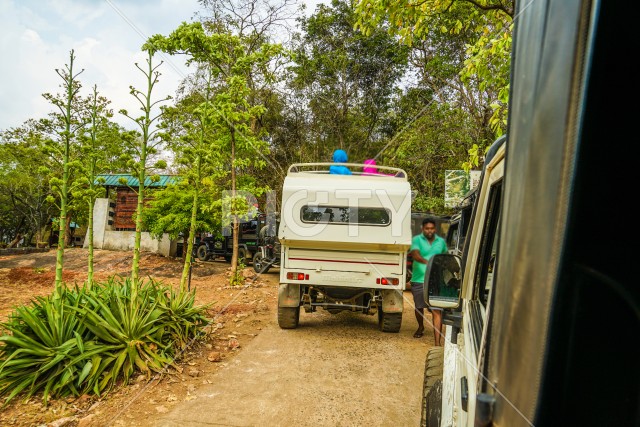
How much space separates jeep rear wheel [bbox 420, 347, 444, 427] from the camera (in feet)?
8.43

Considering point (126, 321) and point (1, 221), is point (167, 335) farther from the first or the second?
point (1, 221)

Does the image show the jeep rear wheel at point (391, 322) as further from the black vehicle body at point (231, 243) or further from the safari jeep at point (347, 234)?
the black vehicle body at point (231, 243)

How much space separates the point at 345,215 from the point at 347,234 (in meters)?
0.33

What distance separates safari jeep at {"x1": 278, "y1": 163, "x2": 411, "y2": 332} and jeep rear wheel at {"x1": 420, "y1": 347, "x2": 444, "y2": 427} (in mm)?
3295

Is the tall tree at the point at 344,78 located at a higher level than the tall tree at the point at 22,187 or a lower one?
higher

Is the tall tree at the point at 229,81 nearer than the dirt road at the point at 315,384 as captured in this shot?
No

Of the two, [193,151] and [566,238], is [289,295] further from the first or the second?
[566,238]

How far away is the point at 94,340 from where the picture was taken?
4.81 metres

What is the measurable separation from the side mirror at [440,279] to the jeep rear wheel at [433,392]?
78cm

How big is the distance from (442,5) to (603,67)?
16.1 ft

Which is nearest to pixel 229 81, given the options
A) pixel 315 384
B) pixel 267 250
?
pixel 267 250

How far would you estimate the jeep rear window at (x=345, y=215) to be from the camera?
6.81 metres

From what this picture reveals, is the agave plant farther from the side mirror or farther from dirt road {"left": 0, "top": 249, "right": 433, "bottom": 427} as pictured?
the side mirror

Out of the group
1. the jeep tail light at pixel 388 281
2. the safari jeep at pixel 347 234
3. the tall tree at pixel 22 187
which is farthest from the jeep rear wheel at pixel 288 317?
the tall tree at pixel 22 187
